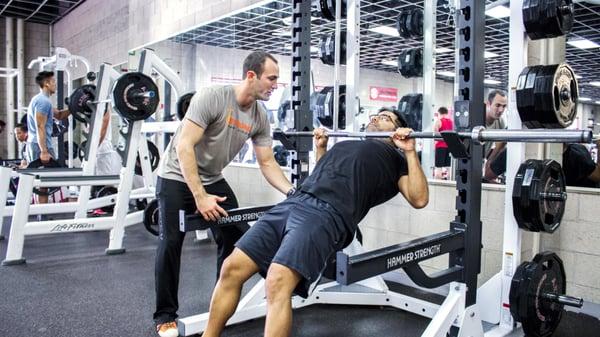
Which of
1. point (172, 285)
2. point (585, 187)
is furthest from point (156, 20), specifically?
point (585, 187)

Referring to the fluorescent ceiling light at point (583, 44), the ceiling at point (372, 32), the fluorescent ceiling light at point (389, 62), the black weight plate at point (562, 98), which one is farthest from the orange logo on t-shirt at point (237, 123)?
the fluorescent ceiling light at point (389, 62)

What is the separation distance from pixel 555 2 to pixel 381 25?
607 cm

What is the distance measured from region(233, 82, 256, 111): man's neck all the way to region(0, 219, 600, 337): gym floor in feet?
3.42

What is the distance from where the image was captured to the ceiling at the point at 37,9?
31.3ft

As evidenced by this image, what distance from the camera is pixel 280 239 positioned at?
1.85 m

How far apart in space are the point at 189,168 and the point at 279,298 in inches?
28.4

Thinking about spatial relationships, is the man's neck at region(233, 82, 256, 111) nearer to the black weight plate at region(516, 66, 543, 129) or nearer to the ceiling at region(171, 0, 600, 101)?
the black weight plate at region(516, 66, 543, 129)

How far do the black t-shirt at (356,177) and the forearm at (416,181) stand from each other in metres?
0.08

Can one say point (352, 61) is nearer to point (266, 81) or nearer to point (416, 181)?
point (266, 81)

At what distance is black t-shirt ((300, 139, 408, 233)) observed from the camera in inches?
72.1

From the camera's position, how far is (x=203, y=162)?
2.26 metres

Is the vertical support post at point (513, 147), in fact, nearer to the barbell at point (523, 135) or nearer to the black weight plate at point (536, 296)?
the black weight plate at point (536, 296)

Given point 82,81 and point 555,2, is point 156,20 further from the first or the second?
point 555,2

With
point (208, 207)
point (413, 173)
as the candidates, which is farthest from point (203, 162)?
point (413, 173)
